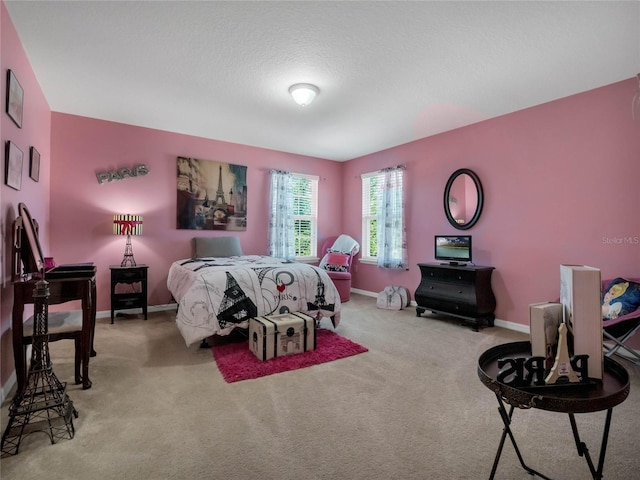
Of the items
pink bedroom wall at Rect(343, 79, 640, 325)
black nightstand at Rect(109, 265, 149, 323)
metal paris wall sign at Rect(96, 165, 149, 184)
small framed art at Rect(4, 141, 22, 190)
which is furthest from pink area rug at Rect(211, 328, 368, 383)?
metal paris wall sign at Rect(96, 165, 149, 184)

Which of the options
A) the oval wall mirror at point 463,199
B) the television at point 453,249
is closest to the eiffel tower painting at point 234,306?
the television at point 453,249

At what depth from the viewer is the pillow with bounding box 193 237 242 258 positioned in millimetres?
4895

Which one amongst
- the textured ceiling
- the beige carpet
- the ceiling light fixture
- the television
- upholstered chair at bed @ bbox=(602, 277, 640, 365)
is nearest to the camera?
the beige carpet

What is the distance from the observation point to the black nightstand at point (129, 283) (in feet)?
13.5

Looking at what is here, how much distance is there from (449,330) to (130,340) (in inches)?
139

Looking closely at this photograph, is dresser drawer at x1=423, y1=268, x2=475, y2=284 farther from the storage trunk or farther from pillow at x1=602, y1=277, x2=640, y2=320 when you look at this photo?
the storage trunk

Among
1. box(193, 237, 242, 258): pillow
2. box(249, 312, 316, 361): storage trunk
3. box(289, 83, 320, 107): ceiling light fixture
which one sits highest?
box(289, 83, 320, 107): ceiling light fixture

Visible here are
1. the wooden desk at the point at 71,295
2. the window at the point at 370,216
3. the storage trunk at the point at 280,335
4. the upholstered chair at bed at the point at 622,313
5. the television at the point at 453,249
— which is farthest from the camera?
the window at the point at 370,216

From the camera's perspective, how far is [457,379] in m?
2.56

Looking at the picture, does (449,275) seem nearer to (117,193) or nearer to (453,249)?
(453,249)

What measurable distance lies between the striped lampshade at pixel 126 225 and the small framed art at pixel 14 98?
5.58 ft

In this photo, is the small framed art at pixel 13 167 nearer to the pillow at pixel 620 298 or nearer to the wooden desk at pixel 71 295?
the wooden desk at pixel 71 295

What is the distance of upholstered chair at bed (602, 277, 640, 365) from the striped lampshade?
196 inches

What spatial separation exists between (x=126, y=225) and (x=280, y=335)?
8.81 ft
